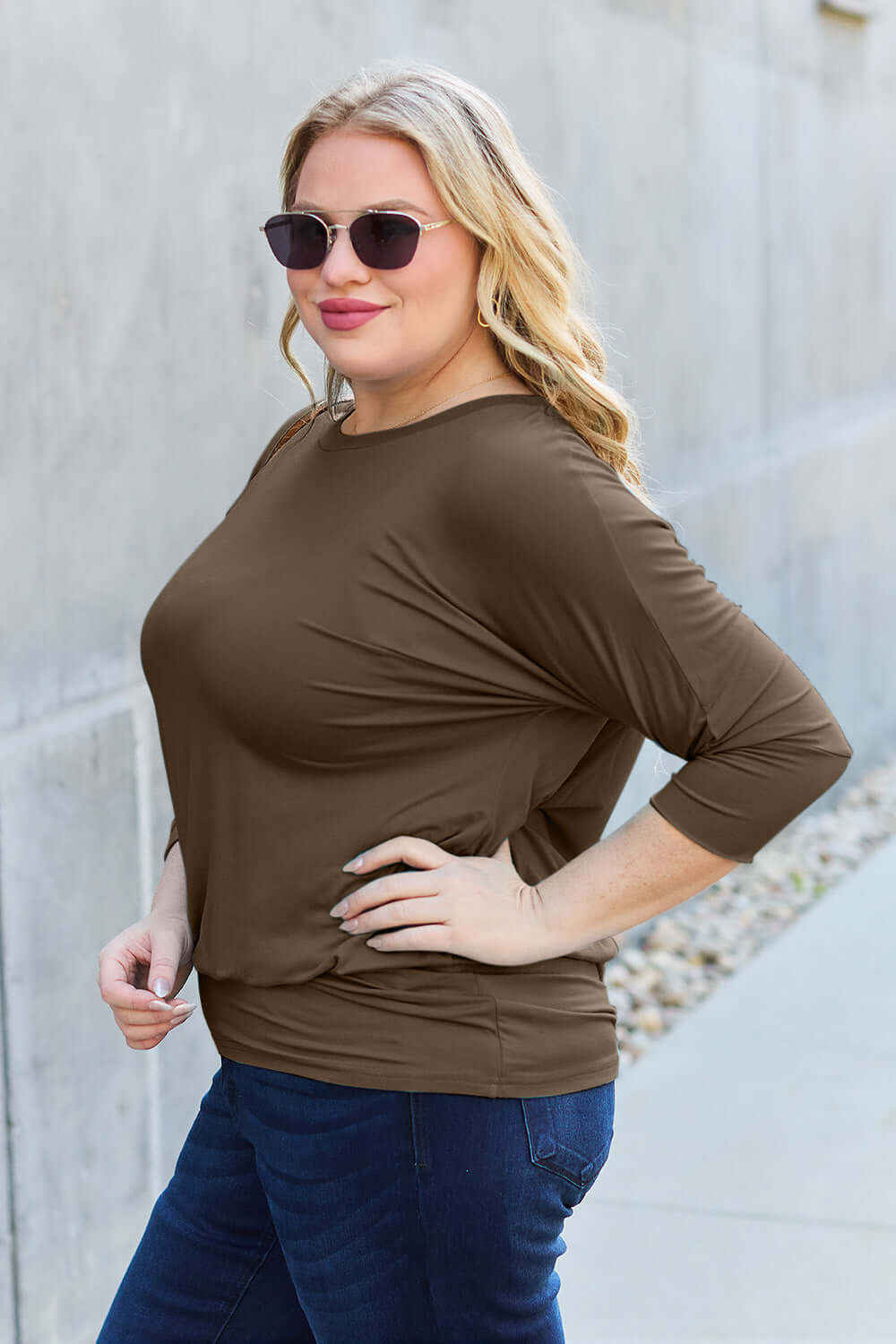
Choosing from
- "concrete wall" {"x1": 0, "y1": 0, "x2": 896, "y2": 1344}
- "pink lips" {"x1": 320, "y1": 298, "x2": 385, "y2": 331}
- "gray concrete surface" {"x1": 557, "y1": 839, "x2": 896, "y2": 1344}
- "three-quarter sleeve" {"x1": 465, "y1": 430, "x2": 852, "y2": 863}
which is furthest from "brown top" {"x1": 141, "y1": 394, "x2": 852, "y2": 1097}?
"gray concrete surface" {"x1": 557, "y1": 839, "x2": 896, "y2": 1344}

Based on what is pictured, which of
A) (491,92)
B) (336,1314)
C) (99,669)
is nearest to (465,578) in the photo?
(336,1314)

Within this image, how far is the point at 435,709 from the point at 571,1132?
1.51 ft

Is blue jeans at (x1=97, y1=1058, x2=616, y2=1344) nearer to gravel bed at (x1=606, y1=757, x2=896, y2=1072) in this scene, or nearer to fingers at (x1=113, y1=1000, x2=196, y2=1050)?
fingers at (x1=113, y1=1000, x2=196, y2=1050)

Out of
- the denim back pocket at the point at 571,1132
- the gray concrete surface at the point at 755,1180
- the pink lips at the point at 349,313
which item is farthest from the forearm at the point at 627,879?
the gray concrete surface at the point at 755,1180

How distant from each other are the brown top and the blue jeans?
0.03 meters

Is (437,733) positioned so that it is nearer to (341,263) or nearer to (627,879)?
(627,879)

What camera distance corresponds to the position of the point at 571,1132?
1778 millimetres

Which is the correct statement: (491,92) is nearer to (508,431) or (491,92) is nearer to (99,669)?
(99,669)

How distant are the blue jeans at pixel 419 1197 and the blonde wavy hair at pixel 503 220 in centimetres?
68

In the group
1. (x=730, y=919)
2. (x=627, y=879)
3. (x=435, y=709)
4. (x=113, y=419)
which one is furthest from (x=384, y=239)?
(x=730, y=919)

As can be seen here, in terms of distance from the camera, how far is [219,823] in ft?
5.91

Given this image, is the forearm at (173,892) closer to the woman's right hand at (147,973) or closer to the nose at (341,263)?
the woman's right hand at (147,973)

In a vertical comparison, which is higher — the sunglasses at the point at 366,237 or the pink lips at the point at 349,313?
the sunglasses at the point at 366,237

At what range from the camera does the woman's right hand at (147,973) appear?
188cm
